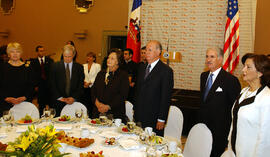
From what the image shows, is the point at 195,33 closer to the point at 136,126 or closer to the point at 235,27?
the point at 235,27

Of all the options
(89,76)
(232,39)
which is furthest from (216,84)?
(232,39)

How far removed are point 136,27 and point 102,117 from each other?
4.31 metres

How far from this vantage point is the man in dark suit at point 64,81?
3.67 metres

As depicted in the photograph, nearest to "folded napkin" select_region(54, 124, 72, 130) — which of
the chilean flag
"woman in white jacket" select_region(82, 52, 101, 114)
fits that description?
"woman in white jacket" select_region(82, 52, 101, 114)

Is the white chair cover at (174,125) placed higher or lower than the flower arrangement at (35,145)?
lower

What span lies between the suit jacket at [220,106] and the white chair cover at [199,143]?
600 mm

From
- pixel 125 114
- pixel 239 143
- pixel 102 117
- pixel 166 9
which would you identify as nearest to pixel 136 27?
pixel 166 9


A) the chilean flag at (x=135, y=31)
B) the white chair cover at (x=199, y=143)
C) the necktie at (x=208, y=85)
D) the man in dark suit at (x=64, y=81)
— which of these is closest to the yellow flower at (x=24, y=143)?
the white chair cover at (x=199, y=143)

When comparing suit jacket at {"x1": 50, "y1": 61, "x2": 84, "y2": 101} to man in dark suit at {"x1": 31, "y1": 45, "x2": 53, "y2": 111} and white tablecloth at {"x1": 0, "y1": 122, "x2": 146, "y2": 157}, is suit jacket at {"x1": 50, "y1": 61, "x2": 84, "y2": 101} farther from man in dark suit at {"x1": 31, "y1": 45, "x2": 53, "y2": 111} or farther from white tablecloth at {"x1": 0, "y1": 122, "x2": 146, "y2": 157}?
man in dark suit at {"x1": 31, "y1": 45, "x2": 53, "y2": 111}

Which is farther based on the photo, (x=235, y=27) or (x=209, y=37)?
(x=209, y=37)

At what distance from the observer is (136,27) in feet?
21.2

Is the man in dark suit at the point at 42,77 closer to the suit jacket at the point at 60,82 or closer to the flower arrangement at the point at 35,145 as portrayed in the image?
the suit jacket at the point at 60,82

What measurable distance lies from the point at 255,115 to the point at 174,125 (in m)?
1.22

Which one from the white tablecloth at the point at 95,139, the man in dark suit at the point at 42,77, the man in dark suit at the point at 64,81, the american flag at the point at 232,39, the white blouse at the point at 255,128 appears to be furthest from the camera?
the american flag at the point at 232,39
